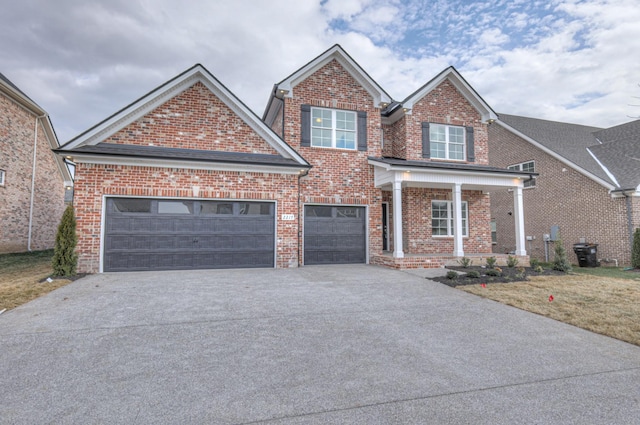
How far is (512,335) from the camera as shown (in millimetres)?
4504

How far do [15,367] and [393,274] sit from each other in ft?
26.9

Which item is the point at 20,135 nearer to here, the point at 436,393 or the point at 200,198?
the point at 200,198

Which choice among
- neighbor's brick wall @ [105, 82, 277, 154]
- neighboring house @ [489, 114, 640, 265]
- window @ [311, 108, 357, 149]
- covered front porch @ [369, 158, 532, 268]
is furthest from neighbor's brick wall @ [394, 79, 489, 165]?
neighbor's brick wall @ [105, 82, 277, 154]

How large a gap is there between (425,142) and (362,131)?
2.74m

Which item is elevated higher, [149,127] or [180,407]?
[149,127]

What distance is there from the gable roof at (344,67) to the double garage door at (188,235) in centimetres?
431

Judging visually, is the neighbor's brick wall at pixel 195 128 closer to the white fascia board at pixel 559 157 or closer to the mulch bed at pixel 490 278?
the mulch bed at pixel 490 278

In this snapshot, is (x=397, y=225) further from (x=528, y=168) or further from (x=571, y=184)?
(x=528, y=168)

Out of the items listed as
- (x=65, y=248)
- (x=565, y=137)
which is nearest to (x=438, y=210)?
(x=565, y=137)

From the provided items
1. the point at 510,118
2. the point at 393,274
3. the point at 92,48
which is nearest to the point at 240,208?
the point at 393,274

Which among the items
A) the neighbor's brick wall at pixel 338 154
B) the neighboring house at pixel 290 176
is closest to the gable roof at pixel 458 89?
the neighboring house at pixel 290 176

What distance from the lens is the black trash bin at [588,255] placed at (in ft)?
44.9

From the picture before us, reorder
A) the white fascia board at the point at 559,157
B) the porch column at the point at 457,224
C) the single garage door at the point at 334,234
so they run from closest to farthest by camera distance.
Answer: the porch column at the point at 457,224, the single garage door at the point at 334,234, the white fascia board at the point at 559,157

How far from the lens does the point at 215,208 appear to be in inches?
408
